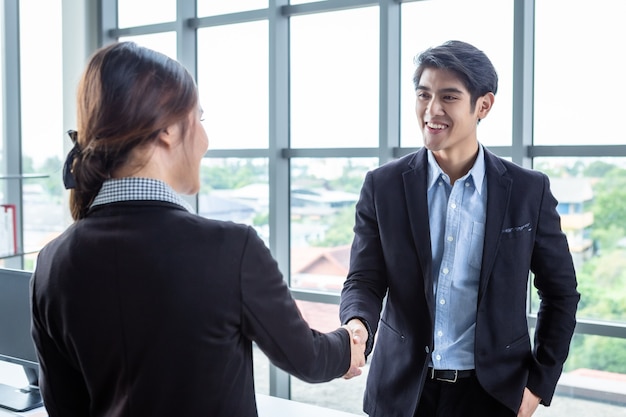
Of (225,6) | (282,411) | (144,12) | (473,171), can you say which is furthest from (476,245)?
(144,12)

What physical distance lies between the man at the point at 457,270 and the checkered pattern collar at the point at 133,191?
3.18 ft

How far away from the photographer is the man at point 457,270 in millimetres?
2033

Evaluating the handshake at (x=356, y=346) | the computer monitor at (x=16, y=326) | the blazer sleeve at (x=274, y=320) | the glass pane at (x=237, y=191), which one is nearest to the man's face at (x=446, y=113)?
the handshake at (x=356, y=346)

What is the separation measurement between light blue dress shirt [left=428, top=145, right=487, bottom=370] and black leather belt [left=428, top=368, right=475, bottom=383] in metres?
0.01

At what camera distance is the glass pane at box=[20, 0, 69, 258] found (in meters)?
5.09

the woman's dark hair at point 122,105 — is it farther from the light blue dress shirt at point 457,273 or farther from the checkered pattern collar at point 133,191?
the light blue dress shirt at point 457,273

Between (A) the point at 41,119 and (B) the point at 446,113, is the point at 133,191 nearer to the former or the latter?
(B) the point at 446,113

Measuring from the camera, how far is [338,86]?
408 cm

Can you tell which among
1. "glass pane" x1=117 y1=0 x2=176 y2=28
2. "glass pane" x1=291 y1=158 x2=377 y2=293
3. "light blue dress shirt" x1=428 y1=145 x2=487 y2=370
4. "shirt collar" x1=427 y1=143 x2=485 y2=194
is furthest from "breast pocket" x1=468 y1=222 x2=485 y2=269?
"glass pane" x1=117 y1=0 x2=176 y2=28

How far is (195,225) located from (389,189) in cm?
106

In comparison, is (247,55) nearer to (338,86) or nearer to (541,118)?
(338,86)

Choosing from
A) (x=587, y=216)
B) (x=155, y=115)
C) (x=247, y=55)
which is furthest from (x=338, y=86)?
(x=155, y=115)

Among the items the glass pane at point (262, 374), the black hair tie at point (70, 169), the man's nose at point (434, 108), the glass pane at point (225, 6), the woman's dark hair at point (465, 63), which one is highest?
the glass pane at point (225, 6)

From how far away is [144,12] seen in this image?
482cm
